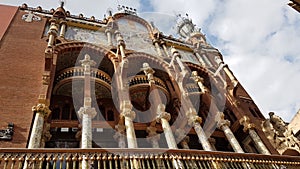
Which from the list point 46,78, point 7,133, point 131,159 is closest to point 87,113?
point 46,78

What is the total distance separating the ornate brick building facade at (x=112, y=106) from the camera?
27.5 feet

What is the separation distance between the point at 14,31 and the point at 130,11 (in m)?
11.7

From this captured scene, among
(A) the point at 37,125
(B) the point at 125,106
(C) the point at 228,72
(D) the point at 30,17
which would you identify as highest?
(D) the point at 30,17

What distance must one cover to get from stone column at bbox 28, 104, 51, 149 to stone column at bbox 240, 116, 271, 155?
898 cm

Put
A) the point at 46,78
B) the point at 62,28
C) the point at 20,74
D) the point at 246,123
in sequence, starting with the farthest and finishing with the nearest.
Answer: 1. the point at 62,28
2. the point at 246,123
3. the point at 20,74
4. the point at 46,78

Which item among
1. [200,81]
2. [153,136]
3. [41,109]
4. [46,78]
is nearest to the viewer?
[41,109]

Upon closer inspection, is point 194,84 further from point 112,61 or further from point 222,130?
point 112,61

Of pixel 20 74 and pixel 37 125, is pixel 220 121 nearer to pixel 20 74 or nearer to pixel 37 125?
pixel 37 125

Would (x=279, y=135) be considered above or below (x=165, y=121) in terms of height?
below

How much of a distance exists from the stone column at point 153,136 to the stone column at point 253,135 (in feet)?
14.3

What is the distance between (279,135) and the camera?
43.8 ft

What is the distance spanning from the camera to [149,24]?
21.4m

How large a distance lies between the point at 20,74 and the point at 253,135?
34.7 feet

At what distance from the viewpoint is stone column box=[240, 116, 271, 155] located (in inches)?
476
